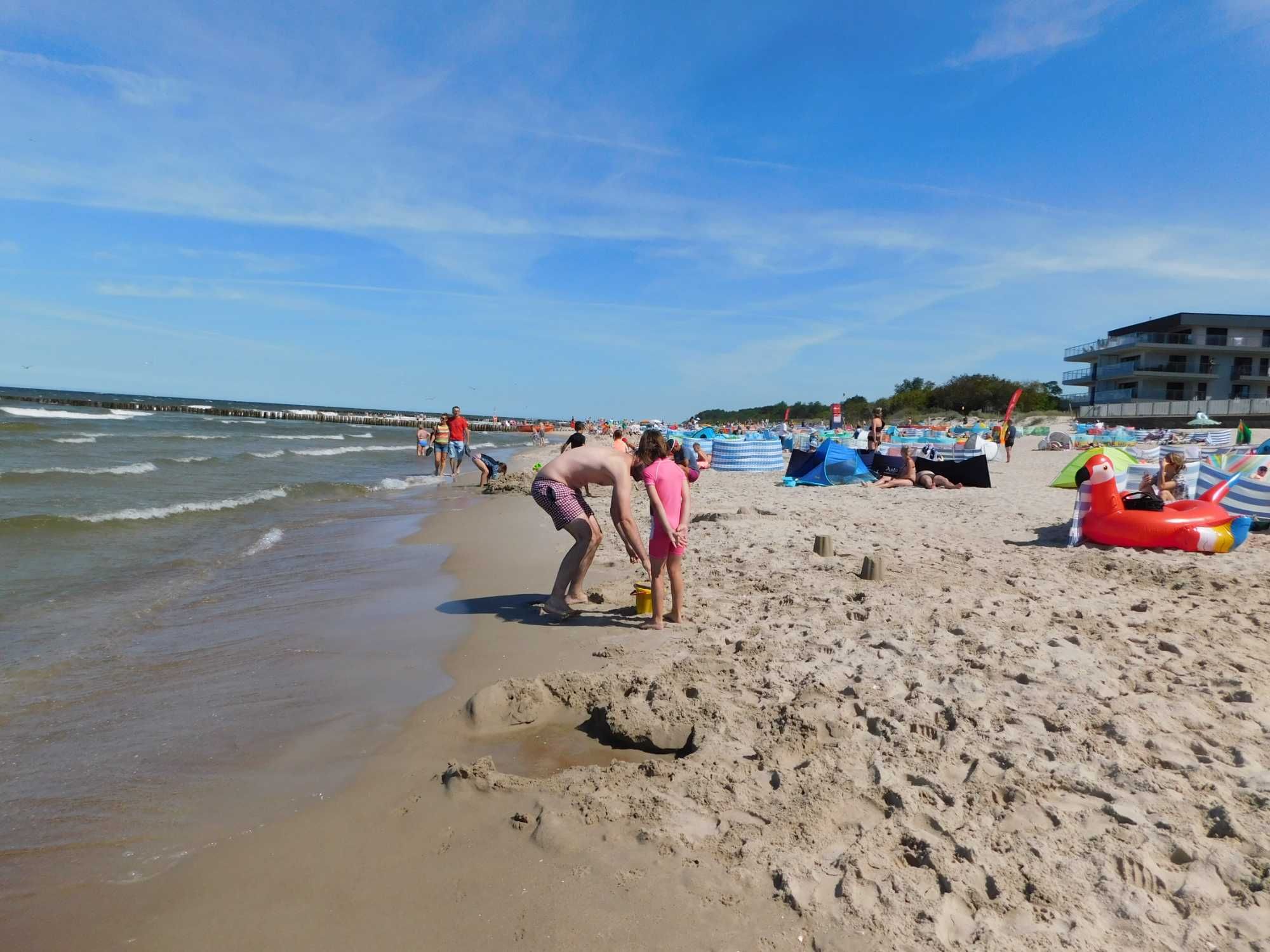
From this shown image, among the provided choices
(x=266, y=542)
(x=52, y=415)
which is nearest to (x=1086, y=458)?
(x=266, y=542)

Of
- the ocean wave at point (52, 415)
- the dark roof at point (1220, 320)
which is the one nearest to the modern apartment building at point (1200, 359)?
the dark roof at point (1220, 320)

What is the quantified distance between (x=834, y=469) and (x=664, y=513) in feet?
35.1

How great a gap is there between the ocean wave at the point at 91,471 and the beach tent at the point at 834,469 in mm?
14999

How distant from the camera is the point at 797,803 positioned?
10.0 feet

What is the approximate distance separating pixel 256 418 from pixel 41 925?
86.7 metres

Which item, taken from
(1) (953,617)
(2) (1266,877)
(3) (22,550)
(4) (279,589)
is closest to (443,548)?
(4) (279,589)

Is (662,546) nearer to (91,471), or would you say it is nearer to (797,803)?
(797,803)

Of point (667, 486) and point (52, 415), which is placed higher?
point (667, 486)

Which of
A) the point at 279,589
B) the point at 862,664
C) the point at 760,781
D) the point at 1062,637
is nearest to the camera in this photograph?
the point at 760,781

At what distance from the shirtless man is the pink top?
0.46 feet

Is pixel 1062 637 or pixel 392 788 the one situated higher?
pixel 1062 637

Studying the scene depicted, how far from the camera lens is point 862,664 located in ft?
14.7

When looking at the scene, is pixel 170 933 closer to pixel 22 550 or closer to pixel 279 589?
pixel 279 589

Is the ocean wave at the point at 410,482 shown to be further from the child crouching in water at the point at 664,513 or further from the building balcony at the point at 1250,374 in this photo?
the building balcony at the point at 1250,374
